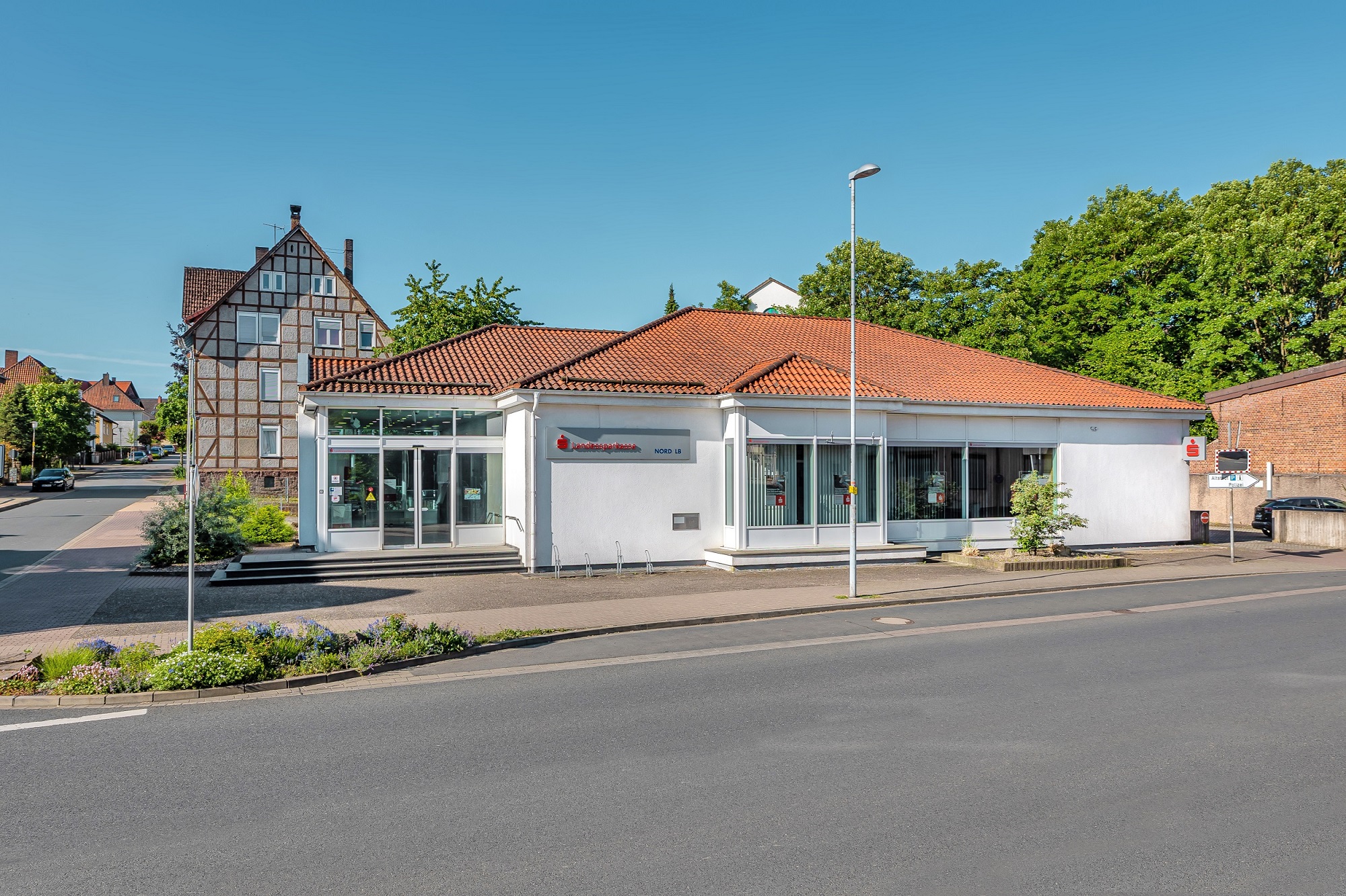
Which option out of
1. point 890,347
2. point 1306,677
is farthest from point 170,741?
point 890,347

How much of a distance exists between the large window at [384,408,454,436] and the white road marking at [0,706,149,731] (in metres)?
11.5

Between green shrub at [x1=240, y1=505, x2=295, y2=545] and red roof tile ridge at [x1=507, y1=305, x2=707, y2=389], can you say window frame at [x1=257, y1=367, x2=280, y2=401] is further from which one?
red roof tile ridge at [x1=507, y1=305, x2=707, y2=389]

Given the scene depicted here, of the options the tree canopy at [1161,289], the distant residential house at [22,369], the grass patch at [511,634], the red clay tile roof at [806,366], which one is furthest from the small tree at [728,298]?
the distant residential house at [22,369]

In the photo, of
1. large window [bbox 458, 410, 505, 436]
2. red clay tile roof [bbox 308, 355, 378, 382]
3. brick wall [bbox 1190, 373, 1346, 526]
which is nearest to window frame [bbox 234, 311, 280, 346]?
red clay tile roof [bbox 308, 355, 378, 382]

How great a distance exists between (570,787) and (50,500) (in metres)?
47.2

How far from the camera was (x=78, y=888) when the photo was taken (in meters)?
4.75

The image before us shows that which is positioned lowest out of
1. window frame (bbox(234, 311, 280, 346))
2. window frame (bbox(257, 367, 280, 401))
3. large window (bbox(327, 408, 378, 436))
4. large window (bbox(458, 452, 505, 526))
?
large window (bbox(458, 452, 505, 526))

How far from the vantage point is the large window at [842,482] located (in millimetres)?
20375

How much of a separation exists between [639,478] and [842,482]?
4.76m

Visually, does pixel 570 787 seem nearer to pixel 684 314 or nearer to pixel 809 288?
pixel 684 314

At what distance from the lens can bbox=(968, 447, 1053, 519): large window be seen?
22703 mm

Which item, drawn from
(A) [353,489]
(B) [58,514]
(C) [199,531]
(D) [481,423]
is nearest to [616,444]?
(D) [481,423]

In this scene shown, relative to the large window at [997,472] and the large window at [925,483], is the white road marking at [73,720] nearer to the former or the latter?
the large window at [925,483]

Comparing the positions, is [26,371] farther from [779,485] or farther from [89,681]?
[89,681]
